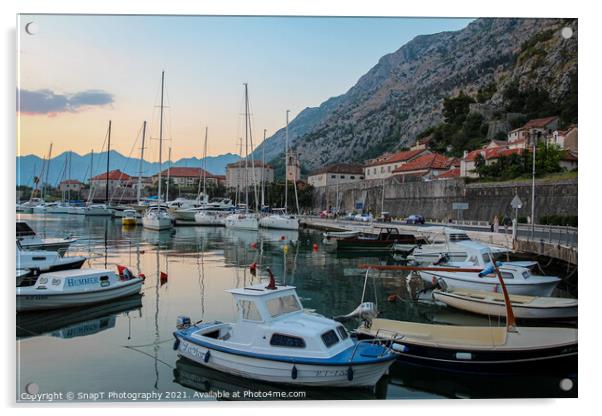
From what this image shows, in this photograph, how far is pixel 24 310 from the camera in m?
13.3

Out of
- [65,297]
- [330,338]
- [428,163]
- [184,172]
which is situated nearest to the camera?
[330,338]

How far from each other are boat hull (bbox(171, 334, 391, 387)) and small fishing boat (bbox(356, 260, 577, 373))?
43.7 inches

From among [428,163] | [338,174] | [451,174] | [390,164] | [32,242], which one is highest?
[390,164]

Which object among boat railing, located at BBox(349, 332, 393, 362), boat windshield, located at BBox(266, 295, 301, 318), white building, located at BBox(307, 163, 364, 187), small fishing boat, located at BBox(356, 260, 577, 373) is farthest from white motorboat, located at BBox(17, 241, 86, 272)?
white building, located at BBox(307, 163, 364, 187)

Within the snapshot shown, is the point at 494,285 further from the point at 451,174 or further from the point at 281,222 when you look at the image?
the point at 451,174

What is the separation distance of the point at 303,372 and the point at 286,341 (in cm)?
60

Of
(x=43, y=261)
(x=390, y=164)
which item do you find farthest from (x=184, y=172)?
(x=43, y=261)

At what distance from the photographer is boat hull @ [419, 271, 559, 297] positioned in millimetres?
14531

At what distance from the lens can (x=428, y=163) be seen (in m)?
58.8

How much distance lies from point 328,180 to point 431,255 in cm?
5287

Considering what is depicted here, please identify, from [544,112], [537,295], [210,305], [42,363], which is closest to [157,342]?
[42,363]

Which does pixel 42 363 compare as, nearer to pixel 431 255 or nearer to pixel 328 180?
pixel 431 255

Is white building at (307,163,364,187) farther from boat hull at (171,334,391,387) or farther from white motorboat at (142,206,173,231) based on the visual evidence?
boat hull at (171,334,391,387)
